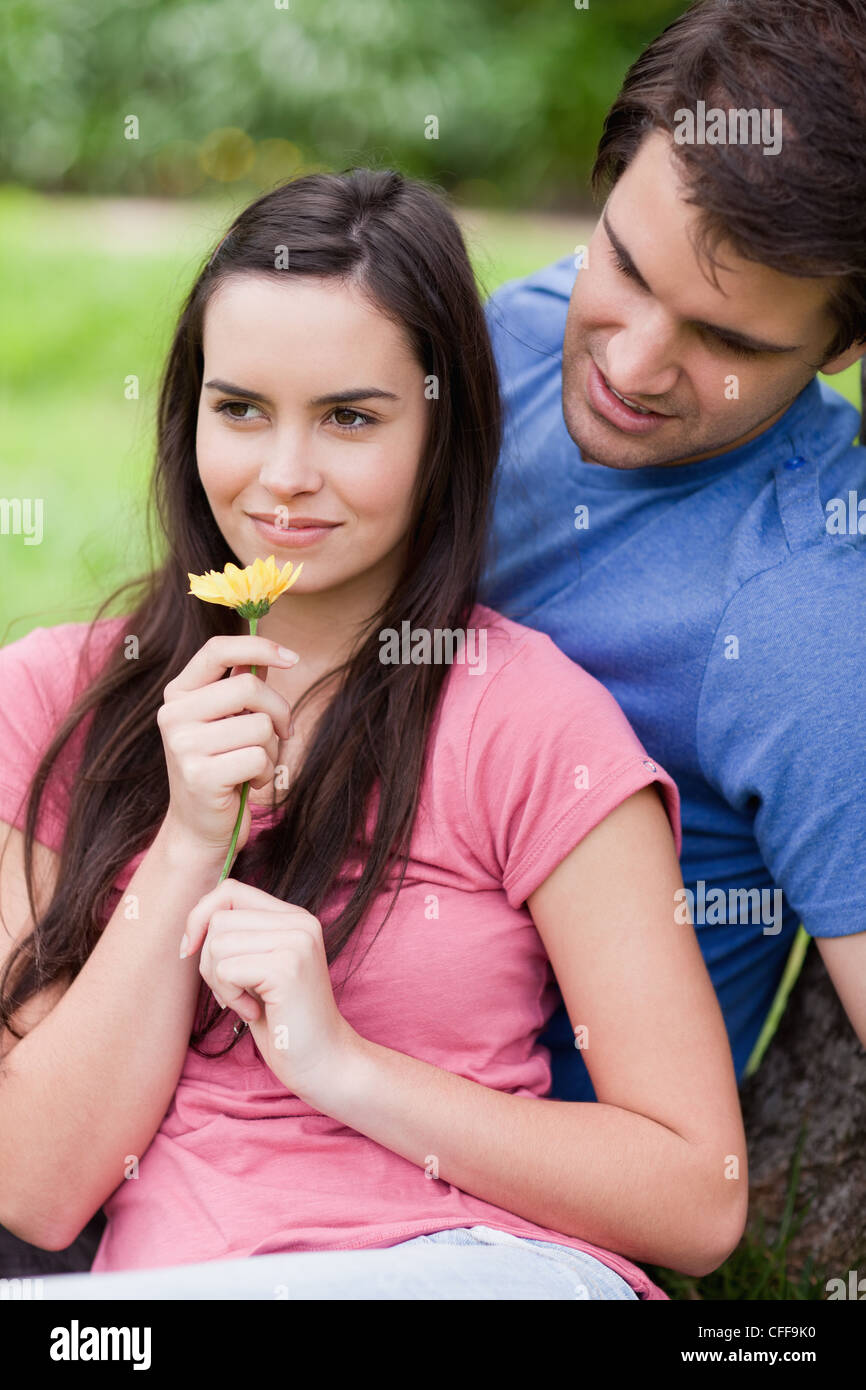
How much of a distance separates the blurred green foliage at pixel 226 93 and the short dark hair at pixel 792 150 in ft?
20.9

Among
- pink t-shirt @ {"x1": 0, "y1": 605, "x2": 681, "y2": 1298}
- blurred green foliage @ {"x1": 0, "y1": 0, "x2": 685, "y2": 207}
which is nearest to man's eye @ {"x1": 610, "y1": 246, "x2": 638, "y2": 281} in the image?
pink t-shirt @ {"x1": 0, "y1": 605, "x2": 681, "y2": 1298}

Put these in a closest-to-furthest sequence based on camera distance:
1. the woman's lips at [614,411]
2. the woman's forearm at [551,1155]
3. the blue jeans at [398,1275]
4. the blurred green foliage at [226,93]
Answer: the blue jeans at [398,1275]
the woman's forearm at [551,1155]
the woman's lips at [614,411]
the blurred green foliage at [226,93]

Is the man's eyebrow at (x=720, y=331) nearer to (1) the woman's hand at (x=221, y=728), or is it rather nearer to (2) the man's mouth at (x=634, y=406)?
(2) the man's mouth at (x=634, y=406)

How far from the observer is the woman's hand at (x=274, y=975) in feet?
5.84

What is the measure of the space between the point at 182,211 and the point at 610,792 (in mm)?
6795

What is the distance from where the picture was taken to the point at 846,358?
2271 millimetres

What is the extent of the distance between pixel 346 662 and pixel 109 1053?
649 millimetres

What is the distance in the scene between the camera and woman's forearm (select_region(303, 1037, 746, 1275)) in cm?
A: 191

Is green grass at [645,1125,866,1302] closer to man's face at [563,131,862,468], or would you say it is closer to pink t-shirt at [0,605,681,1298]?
pink t-shirt at [0,605,681,1298]

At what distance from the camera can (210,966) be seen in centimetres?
180

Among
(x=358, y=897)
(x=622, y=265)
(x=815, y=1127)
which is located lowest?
(x=815, y=1127)

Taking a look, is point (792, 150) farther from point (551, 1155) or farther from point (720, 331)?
point (551, 1155)

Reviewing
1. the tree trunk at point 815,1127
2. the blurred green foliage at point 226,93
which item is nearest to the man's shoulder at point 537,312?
the tree trunk at point 815,1127

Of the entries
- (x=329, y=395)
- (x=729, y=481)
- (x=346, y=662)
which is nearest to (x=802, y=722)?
(x=729, y=481)
